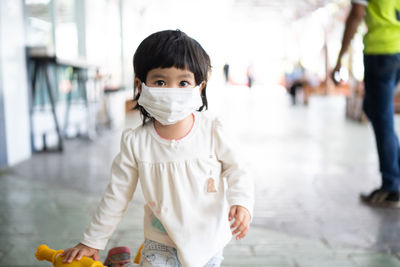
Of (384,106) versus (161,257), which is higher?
(384,106)

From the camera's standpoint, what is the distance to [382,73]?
242 cm

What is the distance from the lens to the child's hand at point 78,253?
1.18m

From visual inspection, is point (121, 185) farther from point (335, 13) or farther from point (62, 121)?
point (335, 13)

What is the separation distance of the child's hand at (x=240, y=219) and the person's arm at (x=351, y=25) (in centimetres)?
170

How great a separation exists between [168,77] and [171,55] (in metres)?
0.06

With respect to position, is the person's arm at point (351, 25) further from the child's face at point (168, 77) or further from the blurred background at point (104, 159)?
the child's face at point (168, 77)

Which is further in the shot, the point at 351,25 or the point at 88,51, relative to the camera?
the point at 88,51

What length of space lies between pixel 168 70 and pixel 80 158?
3349mm

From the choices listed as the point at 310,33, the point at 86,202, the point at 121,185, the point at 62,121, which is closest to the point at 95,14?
the point at 62,121

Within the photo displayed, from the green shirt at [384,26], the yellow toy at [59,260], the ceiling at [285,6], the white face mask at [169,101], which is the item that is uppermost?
the ceiling at [285,6]

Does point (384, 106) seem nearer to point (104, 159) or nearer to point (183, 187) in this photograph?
point (183, 187)

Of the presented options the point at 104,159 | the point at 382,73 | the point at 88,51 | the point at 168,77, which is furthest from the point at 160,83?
the point at 88,51

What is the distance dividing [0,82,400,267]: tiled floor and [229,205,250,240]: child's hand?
2.28ft

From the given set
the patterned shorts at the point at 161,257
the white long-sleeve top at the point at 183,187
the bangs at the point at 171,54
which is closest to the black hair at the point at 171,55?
the bangs at the point at 171,54
